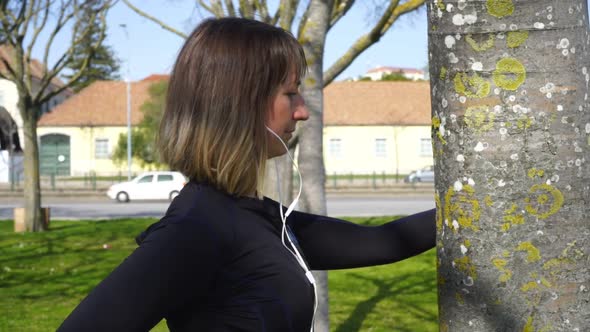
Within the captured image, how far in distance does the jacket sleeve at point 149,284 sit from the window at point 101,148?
177ft

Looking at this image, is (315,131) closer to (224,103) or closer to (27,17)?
(224,103)

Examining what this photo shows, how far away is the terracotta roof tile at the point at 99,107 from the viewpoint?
2148 inches

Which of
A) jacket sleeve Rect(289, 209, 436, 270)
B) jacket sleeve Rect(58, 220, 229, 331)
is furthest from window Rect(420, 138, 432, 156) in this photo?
jacket sleeve Rect(58, 220, 229, 331)

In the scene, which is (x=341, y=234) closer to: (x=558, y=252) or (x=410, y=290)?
(x=558, y=252)

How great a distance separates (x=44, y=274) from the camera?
10.5 metres

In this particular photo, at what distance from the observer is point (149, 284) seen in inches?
58.1

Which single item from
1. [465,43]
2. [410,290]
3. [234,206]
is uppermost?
[465,43]

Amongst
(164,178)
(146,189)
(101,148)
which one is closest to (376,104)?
(101,148)

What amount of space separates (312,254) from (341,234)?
0.31 feet

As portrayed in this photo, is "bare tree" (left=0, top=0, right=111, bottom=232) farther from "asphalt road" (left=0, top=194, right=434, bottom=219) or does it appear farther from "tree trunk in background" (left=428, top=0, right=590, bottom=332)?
"tree trunk in background" (left=428, top=0, right=590, bottom=332)

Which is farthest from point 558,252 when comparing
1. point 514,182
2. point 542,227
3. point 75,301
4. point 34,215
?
point 34,215

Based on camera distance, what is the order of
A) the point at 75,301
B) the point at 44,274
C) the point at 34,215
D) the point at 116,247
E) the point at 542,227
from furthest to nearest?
the point at 34,215 → the point at 116,247 → the point at 44,274 → the point at 75,301 → the point at 542,227

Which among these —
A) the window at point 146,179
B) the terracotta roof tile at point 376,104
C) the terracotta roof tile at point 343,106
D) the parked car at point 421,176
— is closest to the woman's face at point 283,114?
the window at point 146,179

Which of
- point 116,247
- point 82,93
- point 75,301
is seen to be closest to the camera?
point 75,301
